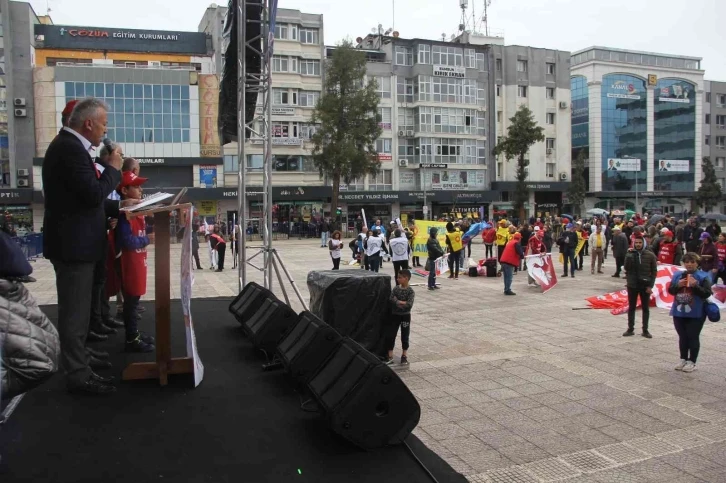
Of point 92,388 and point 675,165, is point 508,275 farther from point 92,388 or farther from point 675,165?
point 675,165

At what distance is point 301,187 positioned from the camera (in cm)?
4978

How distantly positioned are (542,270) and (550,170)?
49.5 m

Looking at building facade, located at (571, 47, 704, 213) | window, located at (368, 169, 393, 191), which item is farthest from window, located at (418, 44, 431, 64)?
building facade, located at (571, 47, 704, 213)

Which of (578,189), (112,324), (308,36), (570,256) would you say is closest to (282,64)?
(308,36)

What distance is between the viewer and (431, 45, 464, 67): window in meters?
55.0

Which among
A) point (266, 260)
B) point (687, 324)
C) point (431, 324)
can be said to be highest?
point (266, 260)

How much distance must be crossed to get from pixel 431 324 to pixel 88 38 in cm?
4936

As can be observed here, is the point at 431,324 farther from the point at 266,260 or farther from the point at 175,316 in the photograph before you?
the point at 175,316

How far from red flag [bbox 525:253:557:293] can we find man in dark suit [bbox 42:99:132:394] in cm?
1211

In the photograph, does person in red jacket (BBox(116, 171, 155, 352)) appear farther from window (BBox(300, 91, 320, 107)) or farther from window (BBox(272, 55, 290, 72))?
window (BBox(300, 91, 320, 107))

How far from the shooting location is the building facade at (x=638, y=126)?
6638 centimetres

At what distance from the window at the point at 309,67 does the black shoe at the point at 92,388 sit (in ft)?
163

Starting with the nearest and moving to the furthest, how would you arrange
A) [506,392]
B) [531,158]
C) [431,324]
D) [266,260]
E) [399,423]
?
1. [399,423]
2. [506,392]
3. [266,260]
4. [431,324]
5. [531,158]

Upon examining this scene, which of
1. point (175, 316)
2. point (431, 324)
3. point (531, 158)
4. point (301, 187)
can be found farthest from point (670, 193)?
point (175, 316)
